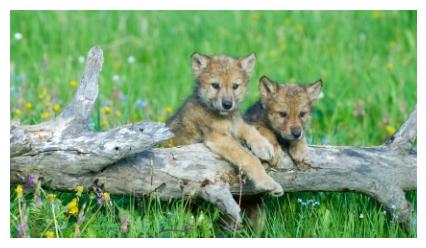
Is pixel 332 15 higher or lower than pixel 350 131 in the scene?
higher

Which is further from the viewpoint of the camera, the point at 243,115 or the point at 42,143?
the point at 243,115

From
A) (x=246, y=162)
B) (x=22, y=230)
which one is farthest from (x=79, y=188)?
(x=246, y=162)

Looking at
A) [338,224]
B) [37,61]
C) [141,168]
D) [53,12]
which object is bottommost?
[338,224]

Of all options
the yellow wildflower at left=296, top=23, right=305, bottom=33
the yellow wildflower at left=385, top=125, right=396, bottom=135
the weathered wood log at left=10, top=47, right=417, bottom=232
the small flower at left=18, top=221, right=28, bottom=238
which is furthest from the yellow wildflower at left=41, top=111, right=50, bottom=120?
the yellow wildflower at left=296, top=23, right=305, bottom=33

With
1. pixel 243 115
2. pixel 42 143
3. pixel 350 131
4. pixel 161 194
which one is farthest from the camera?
pixel 350 131

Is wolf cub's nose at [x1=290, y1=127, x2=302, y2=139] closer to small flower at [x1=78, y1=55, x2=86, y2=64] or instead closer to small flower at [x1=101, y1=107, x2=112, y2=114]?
small flower at [x1=101, y1=107, x2=112, y2=114]

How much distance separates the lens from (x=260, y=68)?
A: 10.6 metres

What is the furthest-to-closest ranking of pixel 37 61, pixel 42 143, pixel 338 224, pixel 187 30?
pixel 187 30
pixel 37 61
pixel 338 224
pixel 42 143

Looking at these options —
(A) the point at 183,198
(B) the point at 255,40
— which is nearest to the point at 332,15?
(B) the point at 255,40

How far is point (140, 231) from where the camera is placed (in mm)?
6109

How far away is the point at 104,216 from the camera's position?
250 inches

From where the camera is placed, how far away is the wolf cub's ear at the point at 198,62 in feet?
23.7

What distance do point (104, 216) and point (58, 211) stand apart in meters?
0.54

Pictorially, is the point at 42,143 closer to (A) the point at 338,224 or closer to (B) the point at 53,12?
(A) the point at 338,224
